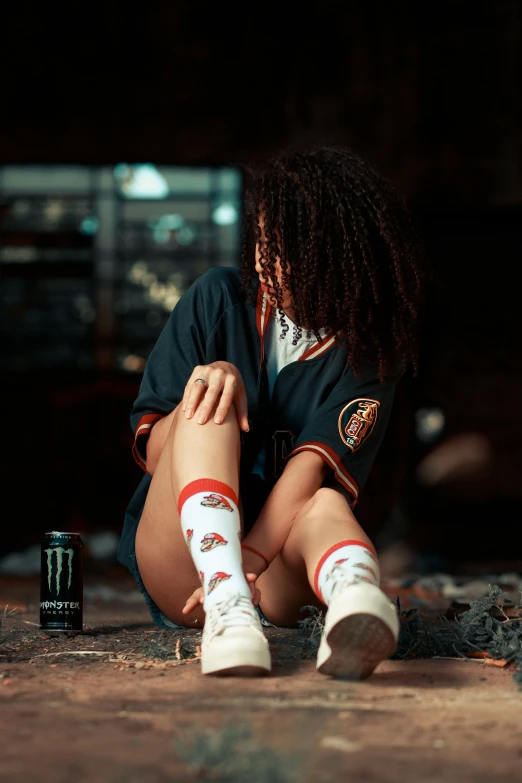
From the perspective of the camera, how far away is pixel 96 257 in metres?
6.30

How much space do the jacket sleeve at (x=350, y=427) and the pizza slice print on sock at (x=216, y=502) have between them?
0.31 m

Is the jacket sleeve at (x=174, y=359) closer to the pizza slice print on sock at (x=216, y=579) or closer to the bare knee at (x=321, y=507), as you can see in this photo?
the bare knee at (x=321, y=507)

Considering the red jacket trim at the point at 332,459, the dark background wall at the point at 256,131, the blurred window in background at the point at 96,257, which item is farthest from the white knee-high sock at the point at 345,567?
the blurred window in background at the point at 96,257

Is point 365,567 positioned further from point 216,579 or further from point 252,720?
point 252,720

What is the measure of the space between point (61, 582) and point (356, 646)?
2.39 ft

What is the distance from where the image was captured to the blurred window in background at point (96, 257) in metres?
6.20

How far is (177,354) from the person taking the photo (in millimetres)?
1875

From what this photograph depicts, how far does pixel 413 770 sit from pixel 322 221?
1.07 m

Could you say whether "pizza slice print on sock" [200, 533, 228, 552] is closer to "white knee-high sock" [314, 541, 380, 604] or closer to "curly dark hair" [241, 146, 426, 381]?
"white knee-high sock" [314, 541, 380, 604]

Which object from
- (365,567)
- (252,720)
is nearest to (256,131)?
(365,567)

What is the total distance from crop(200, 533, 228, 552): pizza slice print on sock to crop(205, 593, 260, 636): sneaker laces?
9cm

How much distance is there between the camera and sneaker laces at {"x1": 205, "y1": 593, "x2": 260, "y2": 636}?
53.1 inches

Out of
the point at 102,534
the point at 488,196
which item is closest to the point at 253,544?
the point at 102,534

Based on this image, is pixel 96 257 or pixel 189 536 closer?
pixel 189 536
